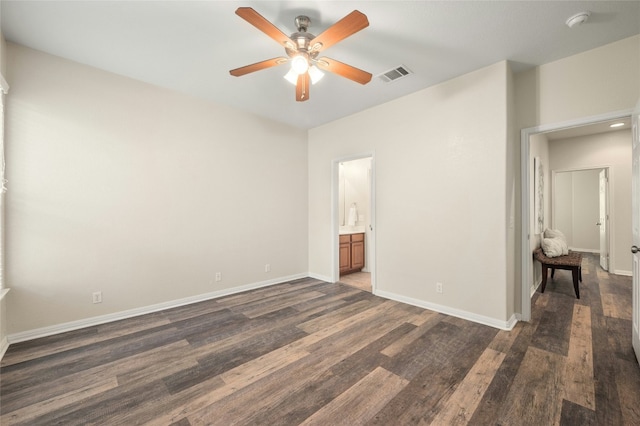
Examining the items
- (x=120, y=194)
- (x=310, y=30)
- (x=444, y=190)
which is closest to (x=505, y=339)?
(x=444, y=190)

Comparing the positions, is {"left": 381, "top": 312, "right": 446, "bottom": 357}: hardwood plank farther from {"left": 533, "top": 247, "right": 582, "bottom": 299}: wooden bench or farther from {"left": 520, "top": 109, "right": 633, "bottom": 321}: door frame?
{"left": 533, "top": 247, "right": 582, "bottom": 299}: wooden bench

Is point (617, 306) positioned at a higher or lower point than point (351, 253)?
lower

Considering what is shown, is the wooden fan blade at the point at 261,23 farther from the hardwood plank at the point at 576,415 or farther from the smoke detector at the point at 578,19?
the hardwood plank at the point at 576,415

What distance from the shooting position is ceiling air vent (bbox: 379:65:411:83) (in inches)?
117

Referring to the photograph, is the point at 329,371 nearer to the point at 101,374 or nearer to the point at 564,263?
the point at 101,374

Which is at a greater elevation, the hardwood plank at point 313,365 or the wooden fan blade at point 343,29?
the wooden fan blade at point 343,29

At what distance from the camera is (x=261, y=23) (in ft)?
5.85

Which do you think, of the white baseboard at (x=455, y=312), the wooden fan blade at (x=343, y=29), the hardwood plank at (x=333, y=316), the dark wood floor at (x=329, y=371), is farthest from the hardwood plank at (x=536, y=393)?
the wooden fan blade at (x=343, y=29)

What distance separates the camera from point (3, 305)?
2471 millimetres

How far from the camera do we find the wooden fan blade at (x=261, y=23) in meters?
1.63

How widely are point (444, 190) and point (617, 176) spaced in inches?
186

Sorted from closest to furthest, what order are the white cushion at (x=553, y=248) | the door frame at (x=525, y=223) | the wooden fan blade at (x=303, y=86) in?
the wooden fan blade at (x=303, y=86)
the door frame at (x=525, y=223)
the white cushion at (x=553, y=248)

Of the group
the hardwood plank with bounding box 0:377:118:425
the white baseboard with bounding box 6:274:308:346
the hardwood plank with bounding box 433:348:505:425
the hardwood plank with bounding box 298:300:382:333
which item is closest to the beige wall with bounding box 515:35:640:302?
the hardwood plank with bounding box 433:348:505:425

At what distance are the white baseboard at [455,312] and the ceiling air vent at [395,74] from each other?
287 centimetres
